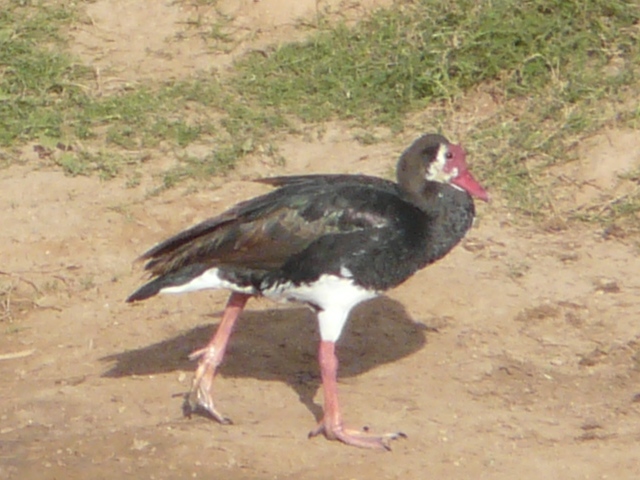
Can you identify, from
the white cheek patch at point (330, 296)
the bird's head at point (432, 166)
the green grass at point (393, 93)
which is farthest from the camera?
the green grass at point (393, 93)

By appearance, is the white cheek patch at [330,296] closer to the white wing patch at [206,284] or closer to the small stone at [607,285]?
the white wing patch at [206,284]

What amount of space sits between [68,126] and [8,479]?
4.47 metres

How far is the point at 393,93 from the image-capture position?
10516mm

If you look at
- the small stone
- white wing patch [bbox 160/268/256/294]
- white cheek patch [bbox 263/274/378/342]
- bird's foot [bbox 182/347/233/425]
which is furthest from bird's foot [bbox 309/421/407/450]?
the small stone

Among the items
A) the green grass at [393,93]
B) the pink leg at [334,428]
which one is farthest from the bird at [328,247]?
the green grass at [393,93]

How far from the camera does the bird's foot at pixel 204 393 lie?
7160 millimetres

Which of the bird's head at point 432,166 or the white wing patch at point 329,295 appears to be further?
the bird's head at point 432,166

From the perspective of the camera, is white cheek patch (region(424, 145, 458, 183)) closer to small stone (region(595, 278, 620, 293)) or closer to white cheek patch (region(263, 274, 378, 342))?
white cheek patch (region(263, 274, 378, 342))

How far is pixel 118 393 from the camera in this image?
7.52 m

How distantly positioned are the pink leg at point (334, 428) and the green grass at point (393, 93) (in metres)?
2.84

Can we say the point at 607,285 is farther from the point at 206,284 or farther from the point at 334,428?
the point at 206,284

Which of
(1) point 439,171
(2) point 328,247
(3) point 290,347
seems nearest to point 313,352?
(3) point 290,347

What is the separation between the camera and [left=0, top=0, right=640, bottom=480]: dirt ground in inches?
265

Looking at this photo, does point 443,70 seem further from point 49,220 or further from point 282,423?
point 282,423
